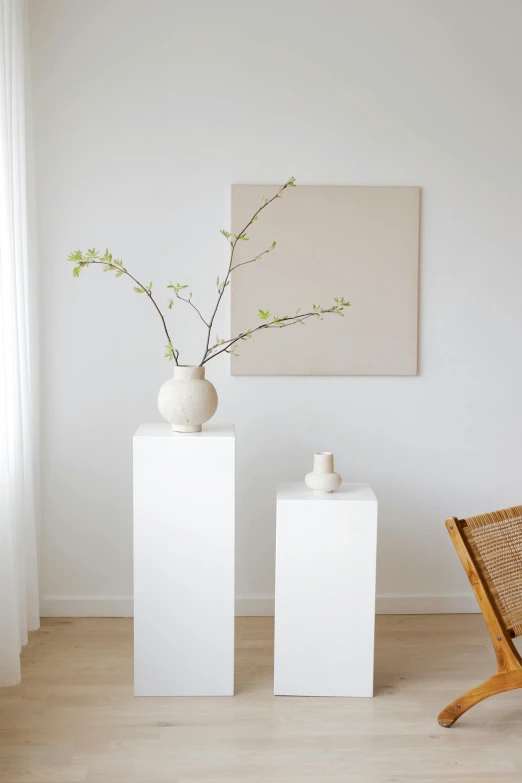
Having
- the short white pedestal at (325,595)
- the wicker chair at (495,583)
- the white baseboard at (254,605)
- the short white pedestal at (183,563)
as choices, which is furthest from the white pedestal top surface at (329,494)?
the white baseboard at (254,605)

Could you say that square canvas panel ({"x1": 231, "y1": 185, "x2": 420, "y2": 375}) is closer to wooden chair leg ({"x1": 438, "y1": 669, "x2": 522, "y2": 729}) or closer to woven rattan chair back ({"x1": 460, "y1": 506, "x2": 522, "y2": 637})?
woven rattan chair back ({"x1": 460, "y1": 506, "x2": 522, "y2": 637})

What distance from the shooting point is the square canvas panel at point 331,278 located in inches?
135

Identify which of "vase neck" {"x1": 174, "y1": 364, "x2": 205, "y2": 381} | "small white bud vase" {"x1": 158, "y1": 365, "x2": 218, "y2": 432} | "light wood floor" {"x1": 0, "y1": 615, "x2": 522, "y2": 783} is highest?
"vase neck" {"x1": 174, "y1": 364, "x2": 205, "y2": 381}

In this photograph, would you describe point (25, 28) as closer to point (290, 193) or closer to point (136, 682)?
point (290, 193)

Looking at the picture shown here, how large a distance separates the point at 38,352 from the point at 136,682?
4.82 feet

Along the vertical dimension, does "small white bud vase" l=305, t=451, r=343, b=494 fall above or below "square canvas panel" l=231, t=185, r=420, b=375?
below

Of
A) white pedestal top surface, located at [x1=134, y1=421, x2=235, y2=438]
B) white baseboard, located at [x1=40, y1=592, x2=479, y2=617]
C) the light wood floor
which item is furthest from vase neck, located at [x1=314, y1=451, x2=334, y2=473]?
white baseboard, located at [x1=40, y1=592, x2=479, y2=617]

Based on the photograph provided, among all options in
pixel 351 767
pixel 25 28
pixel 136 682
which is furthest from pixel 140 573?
pixel 25 28

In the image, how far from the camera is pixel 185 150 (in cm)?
340

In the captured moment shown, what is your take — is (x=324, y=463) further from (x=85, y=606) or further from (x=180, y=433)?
(x=85, y=606)

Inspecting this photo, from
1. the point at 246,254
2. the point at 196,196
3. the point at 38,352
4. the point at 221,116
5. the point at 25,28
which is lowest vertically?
the point at 38,352

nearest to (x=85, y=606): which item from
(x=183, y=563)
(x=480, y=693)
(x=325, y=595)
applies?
(x=183, y=563)

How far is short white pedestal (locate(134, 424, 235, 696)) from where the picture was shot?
8.88ft

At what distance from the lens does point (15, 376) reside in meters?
2.92
